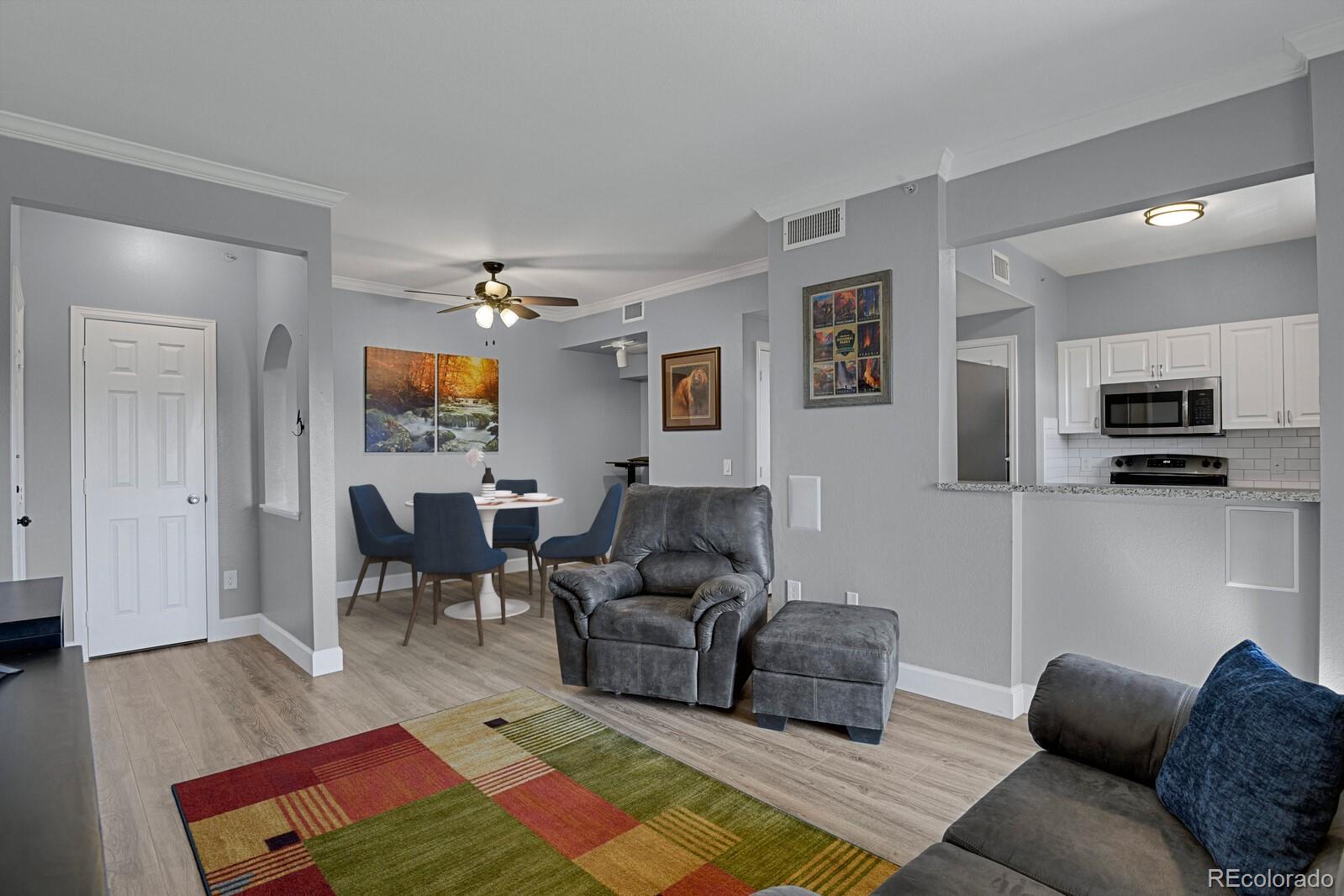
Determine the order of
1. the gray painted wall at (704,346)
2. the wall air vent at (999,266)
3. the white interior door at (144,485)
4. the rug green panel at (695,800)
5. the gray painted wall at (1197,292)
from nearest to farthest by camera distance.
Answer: the rug green panel at (695,800) < the white interior door at (144,485) < the wall air vent at (999,266) < the gray painted wall at (1197,292) < the gray painted wall at (704,346)

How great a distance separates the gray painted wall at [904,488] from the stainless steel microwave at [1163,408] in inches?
91.9

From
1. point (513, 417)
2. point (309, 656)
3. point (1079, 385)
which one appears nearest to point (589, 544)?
point (309, 656)

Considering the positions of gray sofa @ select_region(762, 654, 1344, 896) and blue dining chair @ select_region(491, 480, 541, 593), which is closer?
gray sofa @ select_region(762, 654, 1344, 896)

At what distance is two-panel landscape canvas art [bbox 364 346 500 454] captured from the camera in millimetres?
5938

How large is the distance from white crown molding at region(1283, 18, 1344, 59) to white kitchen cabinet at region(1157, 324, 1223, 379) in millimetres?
2637

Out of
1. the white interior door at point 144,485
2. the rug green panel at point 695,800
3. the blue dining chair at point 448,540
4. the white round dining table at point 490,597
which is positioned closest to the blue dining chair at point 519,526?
the white round dining table at point 490,597

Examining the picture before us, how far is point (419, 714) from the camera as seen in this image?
3.23 meters

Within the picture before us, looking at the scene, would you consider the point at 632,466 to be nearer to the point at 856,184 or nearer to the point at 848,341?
the point at 848,341

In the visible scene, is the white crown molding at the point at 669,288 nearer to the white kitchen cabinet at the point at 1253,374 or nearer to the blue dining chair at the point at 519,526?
the blue dining chair at the point at 519,526

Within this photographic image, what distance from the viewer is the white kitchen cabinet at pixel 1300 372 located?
419 cm

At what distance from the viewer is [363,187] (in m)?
3.72

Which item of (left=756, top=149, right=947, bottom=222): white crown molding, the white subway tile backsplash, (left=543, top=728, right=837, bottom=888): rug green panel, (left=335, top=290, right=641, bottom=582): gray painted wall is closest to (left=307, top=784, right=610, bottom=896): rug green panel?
(left=543, top=728, right=837, bottom=888): rug green panel

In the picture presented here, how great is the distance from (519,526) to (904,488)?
365 cm

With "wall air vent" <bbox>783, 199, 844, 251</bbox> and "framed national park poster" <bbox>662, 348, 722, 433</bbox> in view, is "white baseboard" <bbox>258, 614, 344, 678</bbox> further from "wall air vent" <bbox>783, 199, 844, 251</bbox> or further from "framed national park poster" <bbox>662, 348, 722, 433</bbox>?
"wall air vent" <bbox>783, 199, 844, 251</bbox>
